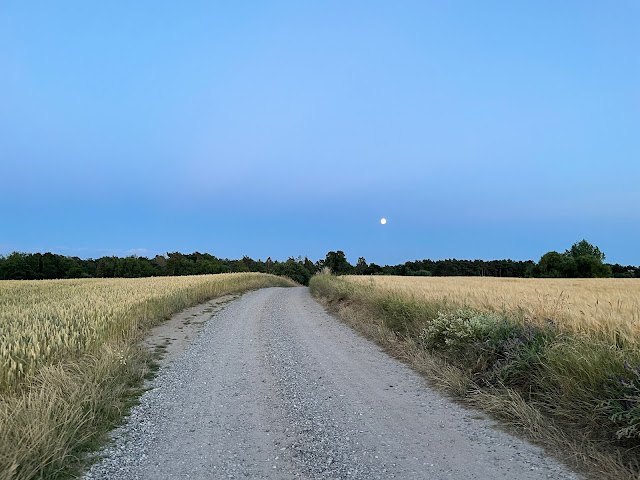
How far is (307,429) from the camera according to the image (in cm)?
479

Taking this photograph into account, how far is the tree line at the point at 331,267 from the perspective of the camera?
235 ft

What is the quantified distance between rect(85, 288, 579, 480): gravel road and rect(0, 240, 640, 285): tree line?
208ft

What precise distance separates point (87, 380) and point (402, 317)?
24.3 ft

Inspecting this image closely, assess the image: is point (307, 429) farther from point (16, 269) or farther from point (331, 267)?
point (16, 269)

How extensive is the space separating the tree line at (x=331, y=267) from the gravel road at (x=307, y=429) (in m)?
63.3

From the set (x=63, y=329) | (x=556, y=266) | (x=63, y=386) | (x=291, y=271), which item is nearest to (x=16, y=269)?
(x=291, y=271)

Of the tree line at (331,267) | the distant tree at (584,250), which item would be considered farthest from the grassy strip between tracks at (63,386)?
the distant tree at (584,250)

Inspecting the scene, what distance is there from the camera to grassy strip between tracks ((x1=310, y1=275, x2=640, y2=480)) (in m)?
3.82

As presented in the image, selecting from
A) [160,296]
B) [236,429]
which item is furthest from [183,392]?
[160,296]

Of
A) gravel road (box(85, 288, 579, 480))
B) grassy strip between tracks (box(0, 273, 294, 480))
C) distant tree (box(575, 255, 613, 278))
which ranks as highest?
distant tree (box(575, 255, 613, 278))

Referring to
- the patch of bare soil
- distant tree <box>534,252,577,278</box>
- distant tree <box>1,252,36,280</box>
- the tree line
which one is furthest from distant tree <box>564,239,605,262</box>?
distant tree <box>1,252,36,280</box>

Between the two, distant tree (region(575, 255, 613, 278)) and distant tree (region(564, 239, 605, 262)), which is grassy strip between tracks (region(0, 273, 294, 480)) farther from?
distant tree (region(564, 239, 605, 262))

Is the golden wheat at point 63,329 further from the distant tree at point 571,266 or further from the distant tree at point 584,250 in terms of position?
the distant tree at point 584,250

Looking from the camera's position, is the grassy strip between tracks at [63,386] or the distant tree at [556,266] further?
the distant tree at [556,266]
